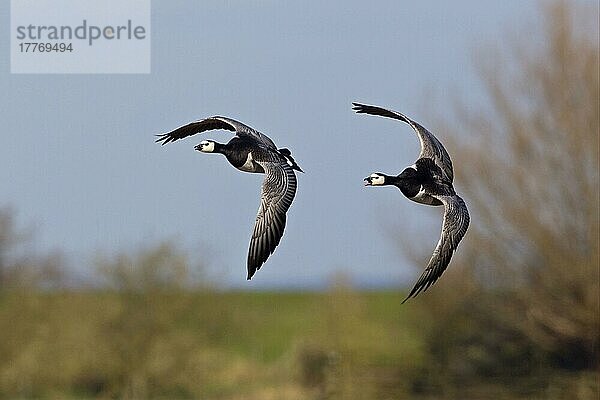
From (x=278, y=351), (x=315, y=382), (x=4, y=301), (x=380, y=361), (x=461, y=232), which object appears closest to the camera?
(x=461, y=232)

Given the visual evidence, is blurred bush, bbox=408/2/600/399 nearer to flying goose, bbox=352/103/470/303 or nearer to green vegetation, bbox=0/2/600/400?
green vegetation, bbox=0/2/600/400

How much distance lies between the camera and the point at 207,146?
4.98m

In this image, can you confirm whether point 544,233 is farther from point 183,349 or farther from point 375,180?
point 375,180

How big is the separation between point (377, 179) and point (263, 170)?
1.44ft

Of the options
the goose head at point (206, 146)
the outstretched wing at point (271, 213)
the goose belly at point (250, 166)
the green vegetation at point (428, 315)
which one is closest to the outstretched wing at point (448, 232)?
the outstretched wing at point (271, 213)

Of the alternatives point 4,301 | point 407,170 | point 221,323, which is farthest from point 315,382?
point 407,170

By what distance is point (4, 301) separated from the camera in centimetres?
1831

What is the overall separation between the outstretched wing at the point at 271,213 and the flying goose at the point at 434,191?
0.36 metres

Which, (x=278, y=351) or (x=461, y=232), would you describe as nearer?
(x=461, y=232)

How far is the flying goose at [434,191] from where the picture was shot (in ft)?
15.6

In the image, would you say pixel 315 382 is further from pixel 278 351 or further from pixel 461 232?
pixel 461 232

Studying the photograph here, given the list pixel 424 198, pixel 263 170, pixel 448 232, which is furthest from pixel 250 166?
pixel 448 232

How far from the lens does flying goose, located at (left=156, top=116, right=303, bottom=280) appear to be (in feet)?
14.5

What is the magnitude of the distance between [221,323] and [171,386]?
4.20 feet
